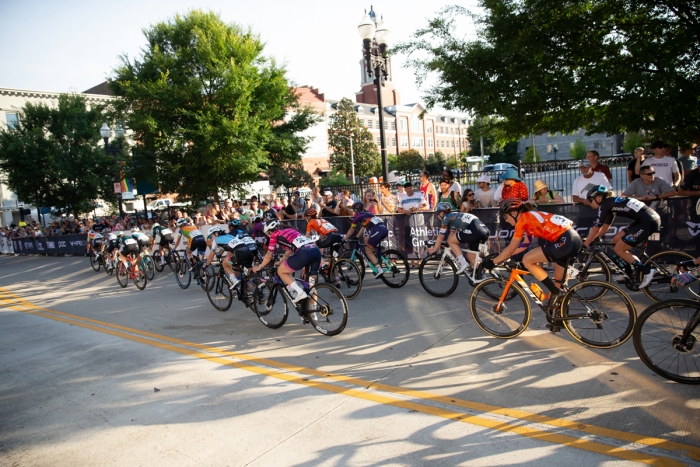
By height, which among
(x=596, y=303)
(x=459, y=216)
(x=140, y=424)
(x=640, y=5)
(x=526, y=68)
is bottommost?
(x=140, y=424)

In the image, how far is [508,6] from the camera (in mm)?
9852

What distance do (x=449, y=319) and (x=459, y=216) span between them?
6.14 ft

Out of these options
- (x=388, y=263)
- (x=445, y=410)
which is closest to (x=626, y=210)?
(x=445, y=410)

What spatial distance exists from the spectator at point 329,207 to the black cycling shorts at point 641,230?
25.3 ft

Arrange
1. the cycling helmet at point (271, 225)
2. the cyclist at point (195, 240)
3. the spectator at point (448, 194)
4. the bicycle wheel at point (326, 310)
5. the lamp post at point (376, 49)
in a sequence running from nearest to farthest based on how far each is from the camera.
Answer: the bicycle wheel at point (326, 310) < the cycling helmet at point (271, 225) < the spectator at point (448, 194) < the cyclist at point (195, 240) < the lamp post at point (376, 49)

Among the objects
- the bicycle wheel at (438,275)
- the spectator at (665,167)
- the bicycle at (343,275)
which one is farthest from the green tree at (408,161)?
the bicycle wheel at (438,275)

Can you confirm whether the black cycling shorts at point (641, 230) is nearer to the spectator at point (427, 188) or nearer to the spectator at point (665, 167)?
the spectator at point (665, 167)

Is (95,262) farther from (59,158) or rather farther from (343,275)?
(59,158)

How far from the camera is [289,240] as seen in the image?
7383mm

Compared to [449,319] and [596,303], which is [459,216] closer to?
[449,319]

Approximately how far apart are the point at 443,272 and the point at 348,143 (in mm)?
62104

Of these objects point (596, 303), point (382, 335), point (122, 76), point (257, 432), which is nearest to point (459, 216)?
point (382, 335)

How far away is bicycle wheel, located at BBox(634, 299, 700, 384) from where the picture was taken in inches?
182

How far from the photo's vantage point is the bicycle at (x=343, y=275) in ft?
31.6
